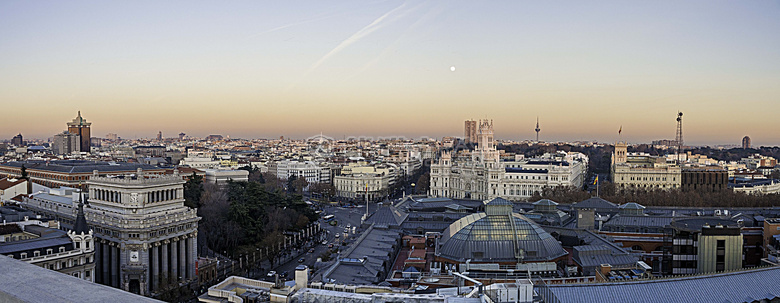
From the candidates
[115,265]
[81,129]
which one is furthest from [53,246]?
[81,129]

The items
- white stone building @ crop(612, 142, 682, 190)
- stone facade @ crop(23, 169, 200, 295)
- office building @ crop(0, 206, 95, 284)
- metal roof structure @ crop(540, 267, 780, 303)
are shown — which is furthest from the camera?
white stone building @ crop(612, 142, 682, 190)

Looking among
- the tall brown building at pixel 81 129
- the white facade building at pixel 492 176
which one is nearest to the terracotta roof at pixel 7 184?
the white facade building at pixel 492 176

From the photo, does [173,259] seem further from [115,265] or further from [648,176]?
[648,176]

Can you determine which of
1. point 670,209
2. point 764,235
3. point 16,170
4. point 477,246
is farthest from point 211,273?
point 16,170

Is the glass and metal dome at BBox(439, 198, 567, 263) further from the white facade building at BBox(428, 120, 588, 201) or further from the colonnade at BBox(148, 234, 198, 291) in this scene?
the white facade building at BBox(428, 120, 588, 201)

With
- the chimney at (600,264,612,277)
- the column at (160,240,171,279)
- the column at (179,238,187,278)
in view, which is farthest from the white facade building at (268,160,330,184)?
the chimney at (600,264,612,277)

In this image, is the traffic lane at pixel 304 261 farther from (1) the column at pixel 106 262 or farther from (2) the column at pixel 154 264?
(1) the column at pixel 106 262

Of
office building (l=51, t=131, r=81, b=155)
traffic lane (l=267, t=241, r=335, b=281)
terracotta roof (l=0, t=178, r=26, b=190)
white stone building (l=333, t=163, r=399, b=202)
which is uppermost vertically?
office building (l=51, t=131, r=81, b=155)
